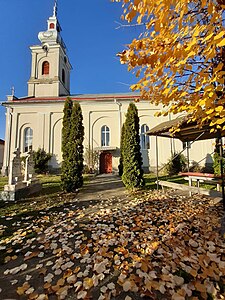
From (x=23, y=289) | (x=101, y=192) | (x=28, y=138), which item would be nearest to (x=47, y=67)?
(x=28, y=138)

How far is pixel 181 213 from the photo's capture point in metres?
5.12

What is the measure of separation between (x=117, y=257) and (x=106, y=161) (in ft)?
58.7

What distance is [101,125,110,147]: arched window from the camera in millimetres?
20745

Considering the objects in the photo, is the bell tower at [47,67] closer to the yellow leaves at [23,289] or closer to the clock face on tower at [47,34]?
the clock face on tower at [47,34]

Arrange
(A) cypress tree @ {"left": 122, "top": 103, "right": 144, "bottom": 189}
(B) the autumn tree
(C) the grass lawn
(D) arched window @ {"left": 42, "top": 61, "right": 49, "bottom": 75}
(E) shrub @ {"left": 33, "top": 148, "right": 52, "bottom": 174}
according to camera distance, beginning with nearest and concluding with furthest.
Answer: (B) the autumn tree
(C) the grass lawn
(A) cypress tree @ {"left": 122, "top": 103, "right": 144, "bottom": 189}
(E) shrub @ {"left": 33, "top": 148, "right": 52, "bottom": 174}
(D) arched window @ {"left": 42, "top": 61, "right": 49, "bottom": 75}

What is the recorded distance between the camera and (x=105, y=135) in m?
20.8

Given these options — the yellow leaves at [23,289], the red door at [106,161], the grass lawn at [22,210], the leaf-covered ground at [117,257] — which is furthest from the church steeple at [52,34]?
the yellow leaves at [23,289]

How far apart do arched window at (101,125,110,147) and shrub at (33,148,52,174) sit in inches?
244

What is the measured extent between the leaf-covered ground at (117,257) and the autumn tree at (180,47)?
218 cm

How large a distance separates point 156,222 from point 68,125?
23.6ft

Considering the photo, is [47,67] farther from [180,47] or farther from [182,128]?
[180,47]

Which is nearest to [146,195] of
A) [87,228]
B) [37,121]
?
[87,228]

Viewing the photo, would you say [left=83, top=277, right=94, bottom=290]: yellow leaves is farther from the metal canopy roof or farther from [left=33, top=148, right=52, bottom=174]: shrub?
[left=33, top=148, right=52, bottom=174]: shrub

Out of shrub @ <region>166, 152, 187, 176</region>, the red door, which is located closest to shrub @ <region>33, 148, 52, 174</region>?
the red door
